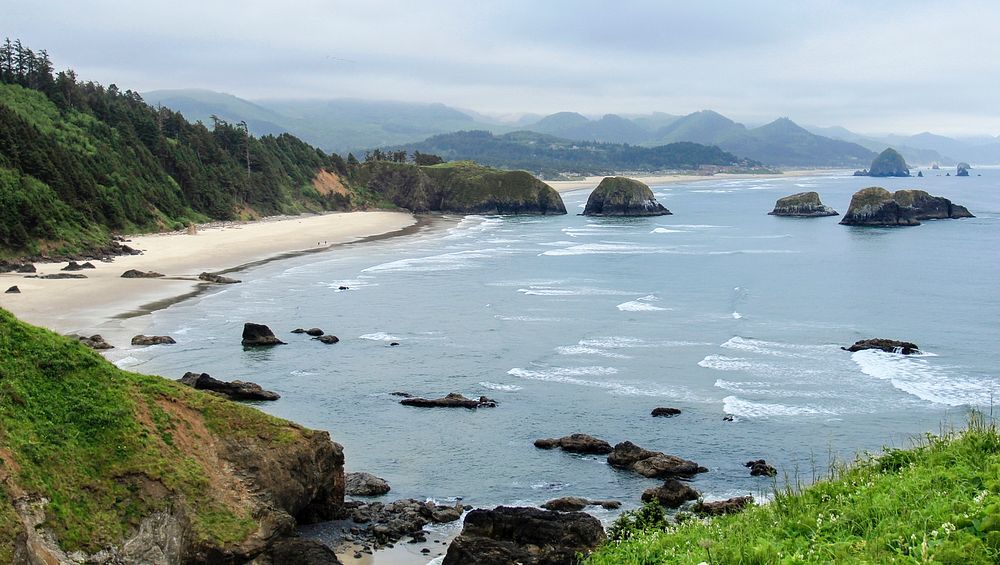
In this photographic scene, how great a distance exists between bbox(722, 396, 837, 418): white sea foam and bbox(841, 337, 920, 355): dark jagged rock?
33.3 ft

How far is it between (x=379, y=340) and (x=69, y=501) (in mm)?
27421

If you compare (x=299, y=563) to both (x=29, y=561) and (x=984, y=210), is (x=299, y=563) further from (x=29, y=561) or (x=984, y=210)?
(x=984, y=210)

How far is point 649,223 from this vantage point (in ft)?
394

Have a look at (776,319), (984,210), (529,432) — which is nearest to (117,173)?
(776,319)

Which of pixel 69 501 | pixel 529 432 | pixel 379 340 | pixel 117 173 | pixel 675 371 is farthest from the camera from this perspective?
pixel 117 173

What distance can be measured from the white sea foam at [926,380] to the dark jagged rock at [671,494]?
12808mm

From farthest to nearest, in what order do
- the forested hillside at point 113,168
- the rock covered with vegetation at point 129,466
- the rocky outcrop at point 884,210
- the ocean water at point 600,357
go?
the rocky outcrop at point 884,210 → the forested hillside at point 113,168 → the ocean water at point 600,357 → the rock covered with vegetation at point 129,466

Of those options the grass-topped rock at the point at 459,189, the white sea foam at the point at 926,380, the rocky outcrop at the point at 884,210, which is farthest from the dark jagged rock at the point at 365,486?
the grass-topped rock at the point at 459,189


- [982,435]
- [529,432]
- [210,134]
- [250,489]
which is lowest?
[529,432]

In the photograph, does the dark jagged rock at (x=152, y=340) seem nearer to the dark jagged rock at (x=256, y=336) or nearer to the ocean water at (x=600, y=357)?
the ocean water at (x=600, y=357)

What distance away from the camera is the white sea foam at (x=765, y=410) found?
97.1 ft

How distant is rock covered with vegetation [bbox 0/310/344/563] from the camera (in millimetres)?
14219

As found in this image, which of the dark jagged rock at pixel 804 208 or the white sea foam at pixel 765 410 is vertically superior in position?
the dark jagged rock at pixel 804 208

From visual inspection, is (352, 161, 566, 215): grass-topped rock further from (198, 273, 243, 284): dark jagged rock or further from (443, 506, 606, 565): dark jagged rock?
(443, 506, 606, 565): dark jagged rock
